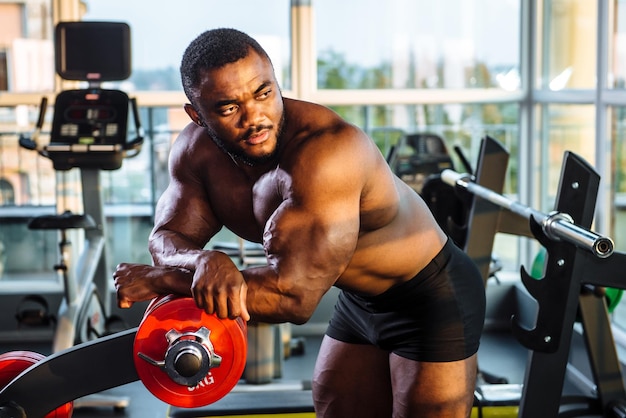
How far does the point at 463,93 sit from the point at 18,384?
3752 millimetres

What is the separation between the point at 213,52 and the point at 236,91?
0.09 metres

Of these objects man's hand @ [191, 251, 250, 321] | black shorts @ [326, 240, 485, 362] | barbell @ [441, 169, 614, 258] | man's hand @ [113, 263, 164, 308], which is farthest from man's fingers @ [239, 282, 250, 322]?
barbell @ [441, 169, 614, 258]

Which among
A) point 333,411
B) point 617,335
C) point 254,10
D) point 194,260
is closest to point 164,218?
point 194,260

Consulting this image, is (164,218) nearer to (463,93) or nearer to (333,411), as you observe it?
(333,411)

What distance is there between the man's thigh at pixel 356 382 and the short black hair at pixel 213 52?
2.73 ft

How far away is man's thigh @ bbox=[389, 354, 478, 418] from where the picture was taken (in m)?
2.04

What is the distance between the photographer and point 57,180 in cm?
497

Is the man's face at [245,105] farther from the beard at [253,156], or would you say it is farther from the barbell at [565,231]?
the barbell at [565,231]

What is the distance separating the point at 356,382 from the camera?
223 cm

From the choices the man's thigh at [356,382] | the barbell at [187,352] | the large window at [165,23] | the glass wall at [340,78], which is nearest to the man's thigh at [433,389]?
the man's thigh at [356,382]

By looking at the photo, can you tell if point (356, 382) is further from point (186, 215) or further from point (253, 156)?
point (253, 156)

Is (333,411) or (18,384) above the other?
(18,384)

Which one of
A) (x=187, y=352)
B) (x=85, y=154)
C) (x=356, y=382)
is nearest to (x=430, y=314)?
(x=356, y=382)

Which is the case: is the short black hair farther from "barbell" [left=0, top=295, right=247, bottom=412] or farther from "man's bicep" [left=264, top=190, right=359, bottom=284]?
"barbell" [left=0, top=295, right=247, bottom=412]
